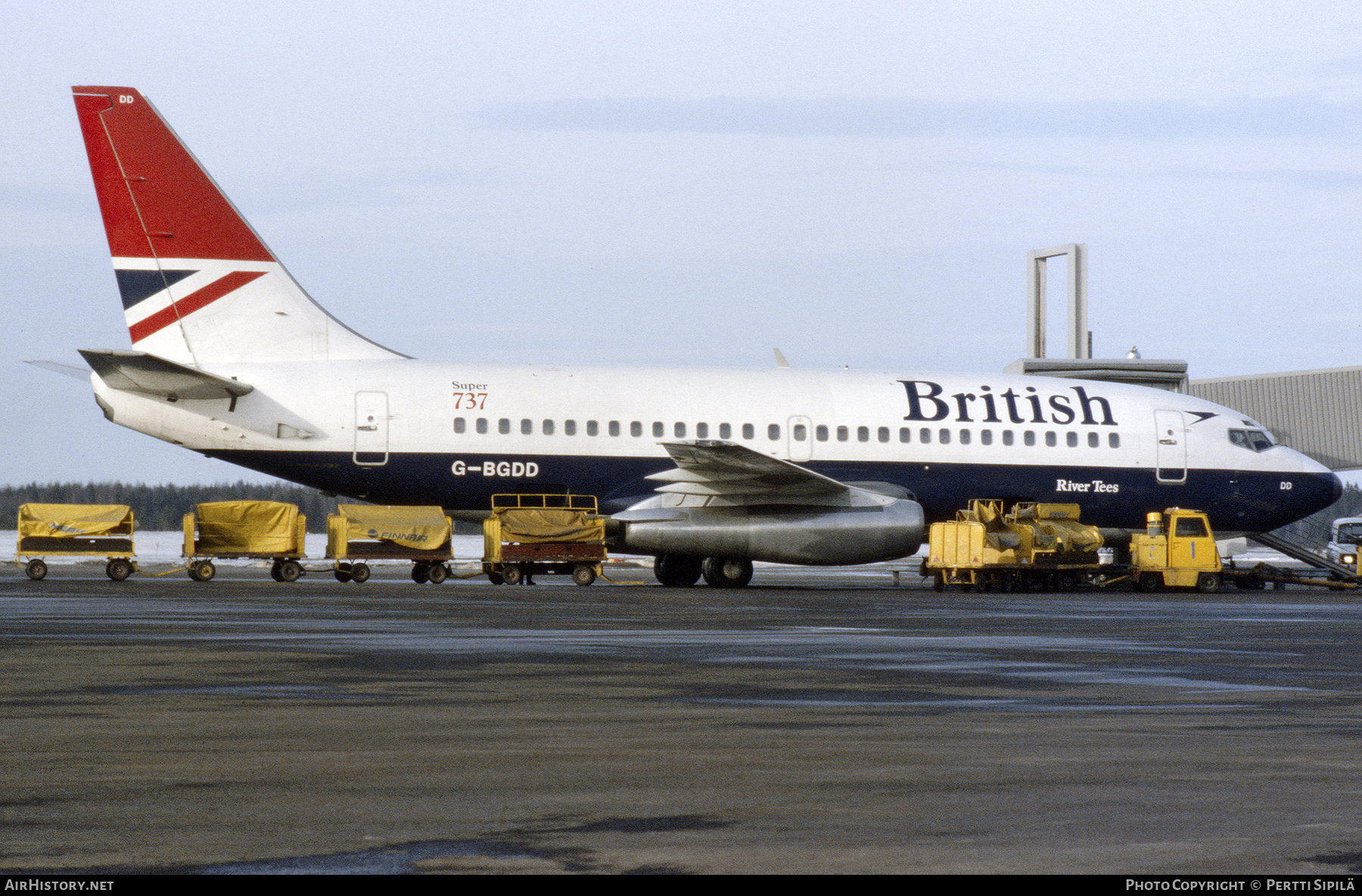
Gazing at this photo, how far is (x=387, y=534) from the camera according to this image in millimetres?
28047

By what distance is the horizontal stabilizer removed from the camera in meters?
25.5

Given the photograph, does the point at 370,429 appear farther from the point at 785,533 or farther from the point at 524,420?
the point at 785,533

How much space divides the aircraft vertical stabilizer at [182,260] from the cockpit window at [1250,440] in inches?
699

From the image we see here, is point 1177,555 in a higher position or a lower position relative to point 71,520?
lower

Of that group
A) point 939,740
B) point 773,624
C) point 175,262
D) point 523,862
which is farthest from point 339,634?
point 175,262

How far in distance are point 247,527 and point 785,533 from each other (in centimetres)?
1005

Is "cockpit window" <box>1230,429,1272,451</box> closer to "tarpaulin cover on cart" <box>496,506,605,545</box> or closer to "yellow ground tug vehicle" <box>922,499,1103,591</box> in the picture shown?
"yellow ground tug vehicle" <box>922,499,1103,591</box>

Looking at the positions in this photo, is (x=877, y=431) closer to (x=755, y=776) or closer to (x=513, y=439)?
(x=513, y=439)

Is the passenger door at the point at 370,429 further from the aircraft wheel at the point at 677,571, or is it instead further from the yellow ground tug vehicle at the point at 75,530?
the aircraft wheel at the point at 677,571

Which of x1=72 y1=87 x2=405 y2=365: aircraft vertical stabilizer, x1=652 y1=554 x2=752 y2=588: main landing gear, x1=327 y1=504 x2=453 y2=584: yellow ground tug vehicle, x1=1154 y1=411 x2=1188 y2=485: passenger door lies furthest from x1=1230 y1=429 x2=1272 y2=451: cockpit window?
x1=72 y1=87 x2=405 y2=365: aircraft vertical stabilizer

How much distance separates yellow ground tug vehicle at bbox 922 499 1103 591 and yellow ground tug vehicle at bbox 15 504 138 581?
48.3ft

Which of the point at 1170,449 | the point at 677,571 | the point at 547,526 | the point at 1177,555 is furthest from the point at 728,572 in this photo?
the point at 1170,449

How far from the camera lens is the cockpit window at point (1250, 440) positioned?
104ft

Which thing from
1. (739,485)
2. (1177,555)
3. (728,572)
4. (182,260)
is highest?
(182,260)
